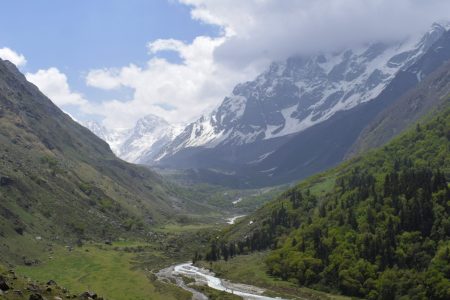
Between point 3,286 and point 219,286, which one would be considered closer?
point 3,286

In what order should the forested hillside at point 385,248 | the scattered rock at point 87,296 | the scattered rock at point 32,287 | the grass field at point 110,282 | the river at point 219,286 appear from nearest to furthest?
1. the scattered rock at point 32,287
2. the scattered rock at point 87,296
3. the forested hillside at point 385,248
4. the river at point 219,286
5. the grass field at point 110,282

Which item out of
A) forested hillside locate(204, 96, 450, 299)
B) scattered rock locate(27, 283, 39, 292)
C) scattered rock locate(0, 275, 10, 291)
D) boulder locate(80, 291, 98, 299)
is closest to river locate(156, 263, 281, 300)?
forested hillside locate(204, 96, 450, 299)

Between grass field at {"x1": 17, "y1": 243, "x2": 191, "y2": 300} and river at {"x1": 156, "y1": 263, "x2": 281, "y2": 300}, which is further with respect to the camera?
grass field at {"x1": 17, "y1": 243, "x2": 191, "y2": 300}

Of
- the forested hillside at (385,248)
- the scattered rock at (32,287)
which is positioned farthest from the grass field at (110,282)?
the scattered rock at (32,287)

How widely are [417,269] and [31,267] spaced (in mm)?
125903

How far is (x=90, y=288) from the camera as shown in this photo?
162625 mm

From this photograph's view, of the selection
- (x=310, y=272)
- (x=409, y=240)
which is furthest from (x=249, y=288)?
(x=409, y=240)

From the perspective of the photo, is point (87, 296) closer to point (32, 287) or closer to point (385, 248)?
point (32, 287)

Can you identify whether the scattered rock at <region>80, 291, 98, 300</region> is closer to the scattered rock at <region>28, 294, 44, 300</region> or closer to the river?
the scattered rock at <region>28, 294, 44, 300</region>

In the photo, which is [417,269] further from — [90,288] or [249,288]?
[90,288]

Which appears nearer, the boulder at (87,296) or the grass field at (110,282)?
the boulder at (87,296)

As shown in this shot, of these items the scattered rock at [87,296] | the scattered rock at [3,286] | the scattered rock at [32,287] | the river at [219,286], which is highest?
the scattered rock at [3,286]

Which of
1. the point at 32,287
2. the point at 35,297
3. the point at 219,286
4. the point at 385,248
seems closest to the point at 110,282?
the point at 219,286

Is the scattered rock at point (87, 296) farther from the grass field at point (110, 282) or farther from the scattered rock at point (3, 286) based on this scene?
the grass field at point (110, 282)
